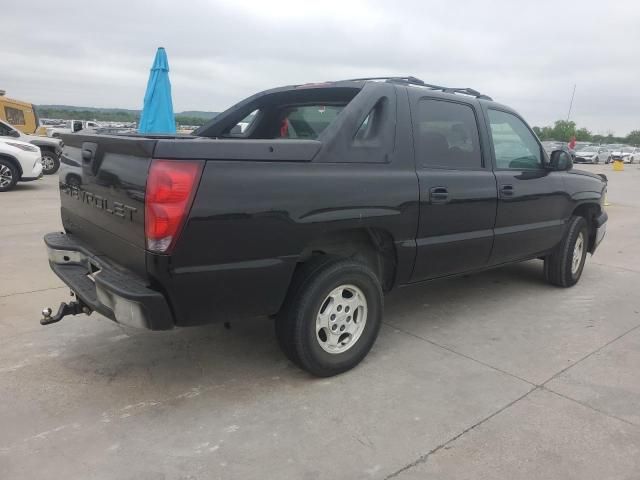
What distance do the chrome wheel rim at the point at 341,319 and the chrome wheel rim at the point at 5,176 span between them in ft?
34.8

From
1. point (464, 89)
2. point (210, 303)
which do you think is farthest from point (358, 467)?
point (464, 89)

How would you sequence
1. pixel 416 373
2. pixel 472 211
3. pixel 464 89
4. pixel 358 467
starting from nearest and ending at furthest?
pixel 358 467, pixel 416 373, pixel 472 211, pixel 464 89

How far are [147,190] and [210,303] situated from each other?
65 centimetres

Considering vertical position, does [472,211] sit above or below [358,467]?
above

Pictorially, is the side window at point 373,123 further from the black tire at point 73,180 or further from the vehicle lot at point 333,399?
the black tire at point 73,180

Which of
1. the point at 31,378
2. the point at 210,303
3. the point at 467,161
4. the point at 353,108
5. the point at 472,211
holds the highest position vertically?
the point at 353,108

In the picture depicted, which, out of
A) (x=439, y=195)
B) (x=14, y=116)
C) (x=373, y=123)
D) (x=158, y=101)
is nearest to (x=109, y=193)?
(x=373, y=123)

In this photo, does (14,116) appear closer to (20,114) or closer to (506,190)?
(20,114)

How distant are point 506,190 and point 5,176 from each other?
10.9m

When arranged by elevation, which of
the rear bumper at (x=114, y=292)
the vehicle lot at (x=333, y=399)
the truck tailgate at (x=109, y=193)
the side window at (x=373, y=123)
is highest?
the side window at (x=373, y=123)

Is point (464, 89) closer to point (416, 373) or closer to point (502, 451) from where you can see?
point (416, 373)

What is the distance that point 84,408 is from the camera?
2.93 metres

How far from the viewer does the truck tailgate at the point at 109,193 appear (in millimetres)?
2690

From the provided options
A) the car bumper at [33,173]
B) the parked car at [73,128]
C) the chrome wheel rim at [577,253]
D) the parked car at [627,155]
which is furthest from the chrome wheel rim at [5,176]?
the parked car at [627,155]
